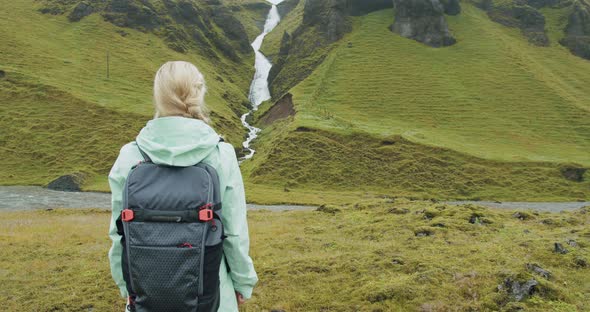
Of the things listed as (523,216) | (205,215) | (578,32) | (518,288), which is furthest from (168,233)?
(578,32)

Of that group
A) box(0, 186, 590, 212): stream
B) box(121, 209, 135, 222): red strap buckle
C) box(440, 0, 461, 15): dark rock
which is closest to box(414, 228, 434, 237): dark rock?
box(121, 209, 135, 222): red strap buckle

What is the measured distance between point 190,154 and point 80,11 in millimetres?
188447

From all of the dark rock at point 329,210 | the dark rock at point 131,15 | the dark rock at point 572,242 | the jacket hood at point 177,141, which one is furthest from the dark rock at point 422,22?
the jacket hood at point 177,141

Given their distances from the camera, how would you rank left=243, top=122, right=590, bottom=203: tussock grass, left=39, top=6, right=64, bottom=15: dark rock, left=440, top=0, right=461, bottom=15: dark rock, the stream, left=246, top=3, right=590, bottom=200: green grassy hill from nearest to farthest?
the stream → left=243, top=122, right=590, bottom=203: tussock grass → left=246, top=3, right=590, bottom=200: green grassy hill → left=39, top=6, right=64, bottom=15: dark rock → left=440, top=0, right=461, bottom=15: dark rock

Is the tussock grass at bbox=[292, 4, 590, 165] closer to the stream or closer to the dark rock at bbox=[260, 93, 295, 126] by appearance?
the dark rock at bbox=[260, 93, 295, 126]

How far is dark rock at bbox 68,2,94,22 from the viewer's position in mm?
166375

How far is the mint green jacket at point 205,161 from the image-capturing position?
571cm

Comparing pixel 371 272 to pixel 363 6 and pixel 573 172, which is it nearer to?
pixel 573 172

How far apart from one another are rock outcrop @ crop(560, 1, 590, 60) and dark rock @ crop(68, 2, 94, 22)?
6991 inches

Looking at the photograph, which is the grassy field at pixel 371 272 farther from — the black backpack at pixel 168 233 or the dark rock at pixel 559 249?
the black backpack at pixel 168 233

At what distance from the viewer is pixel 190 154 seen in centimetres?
570

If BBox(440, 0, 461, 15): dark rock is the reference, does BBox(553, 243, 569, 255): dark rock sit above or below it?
above

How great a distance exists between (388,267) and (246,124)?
123 m

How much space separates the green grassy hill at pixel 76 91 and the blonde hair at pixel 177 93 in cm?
7546
